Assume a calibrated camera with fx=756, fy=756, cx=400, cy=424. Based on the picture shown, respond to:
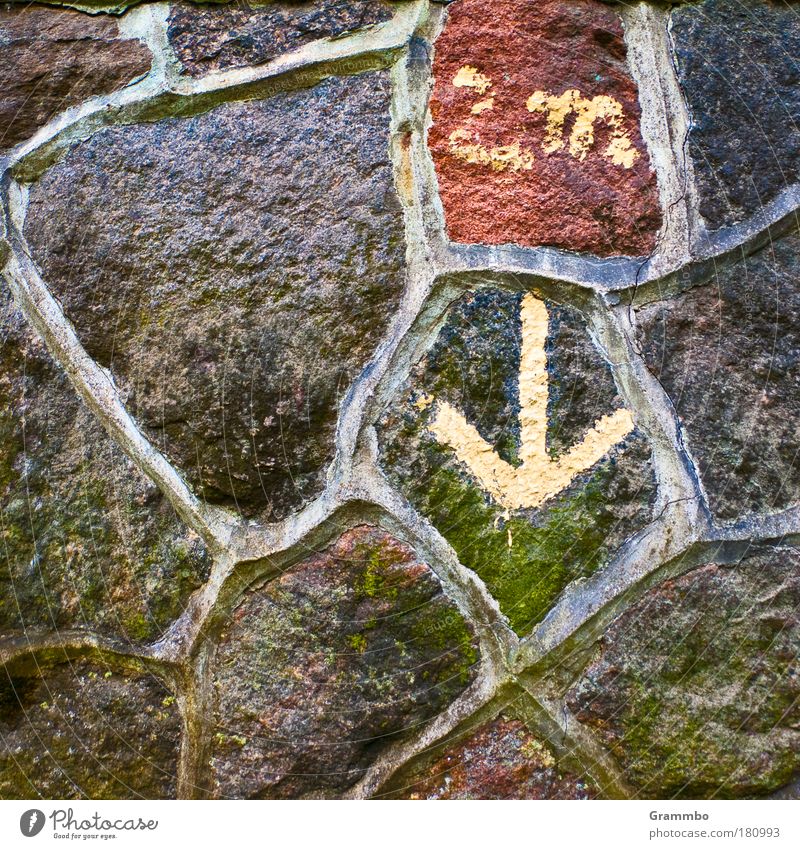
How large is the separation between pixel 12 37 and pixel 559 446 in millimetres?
972

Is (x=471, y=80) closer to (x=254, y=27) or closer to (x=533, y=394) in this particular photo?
(x=254, y=27)

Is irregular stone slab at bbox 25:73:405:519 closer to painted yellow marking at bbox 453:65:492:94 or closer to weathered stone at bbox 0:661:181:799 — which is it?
painted yellow marking at bbox 453:65:492:94

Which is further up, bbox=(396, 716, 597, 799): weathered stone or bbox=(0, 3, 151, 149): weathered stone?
bbox=(0, 3, 151, 149): weathered stone

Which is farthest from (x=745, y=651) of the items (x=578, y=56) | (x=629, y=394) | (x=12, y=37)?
(x=12, y=37)

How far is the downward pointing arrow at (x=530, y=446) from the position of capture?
97 cm

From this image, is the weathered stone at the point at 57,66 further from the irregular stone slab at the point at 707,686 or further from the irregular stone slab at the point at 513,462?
the irregular stone slab at the point at 707,686

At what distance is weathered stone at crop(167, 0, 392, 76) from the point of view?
1.04 m

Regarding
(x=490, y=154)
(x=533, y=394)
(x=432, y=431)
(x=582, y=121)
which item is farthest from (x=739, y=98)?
(x=432, y=431)

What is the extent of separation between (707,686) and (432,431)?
466mm

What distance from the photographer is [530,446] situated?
973 millimetres

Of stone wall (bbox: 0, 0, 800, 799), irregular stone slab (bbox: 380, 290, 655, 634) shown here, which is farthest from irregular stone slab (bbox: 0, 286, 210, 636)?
irregular stone slab (bbox: 380, 290, 655, 634)

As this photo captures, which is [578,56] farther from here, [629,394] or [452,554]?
[452,554]

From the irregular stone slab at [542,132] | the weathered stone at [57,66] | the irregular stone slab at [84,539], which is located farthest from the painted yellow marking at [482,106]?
the irregular stone slab at [84,539]

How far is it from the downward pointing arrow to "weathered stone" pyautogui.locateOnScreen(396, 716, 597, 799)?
29 cm
